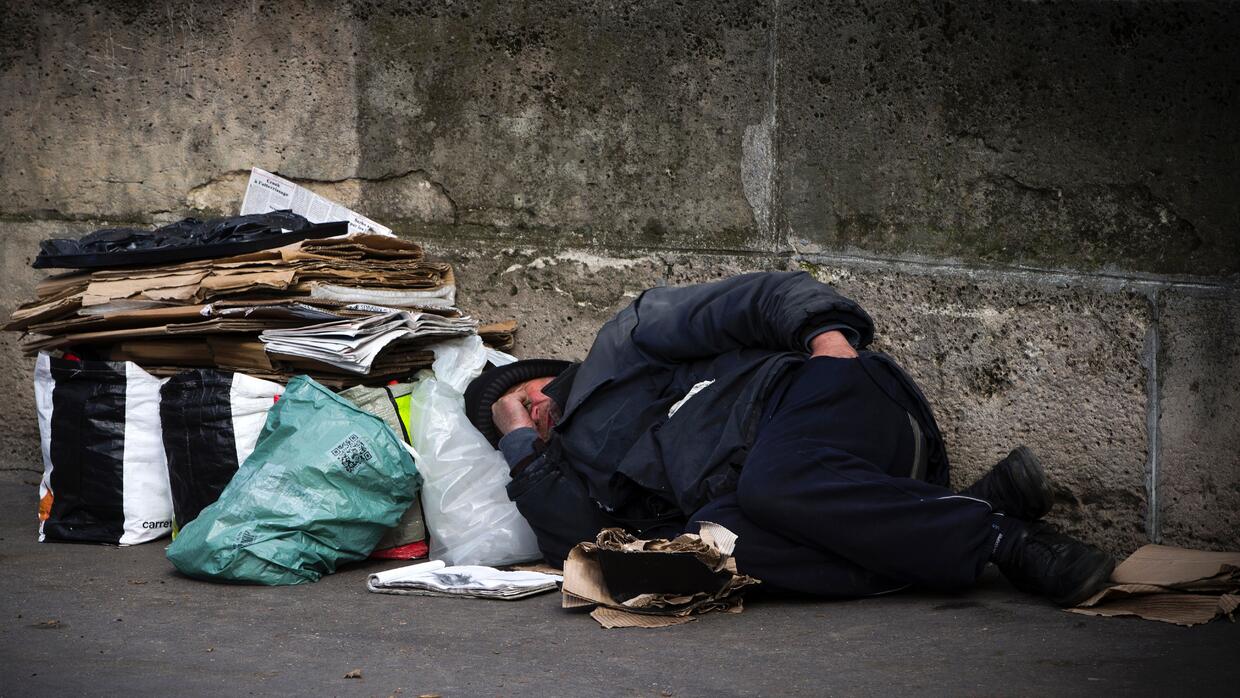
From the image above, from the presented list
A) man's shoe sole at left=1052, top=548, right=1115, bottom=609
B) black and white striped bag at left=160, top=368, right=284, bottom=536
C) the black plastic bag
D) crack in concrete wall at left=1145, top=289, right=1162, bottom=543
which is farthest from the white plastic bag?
crack in concrete wall at left=1145, top=289, right=1162, bottom=543

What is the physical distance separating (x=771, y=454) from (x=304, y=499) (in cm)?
135

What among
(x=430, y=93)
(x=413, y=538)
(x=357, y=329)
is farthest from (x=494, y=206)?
(x=413, y=538)

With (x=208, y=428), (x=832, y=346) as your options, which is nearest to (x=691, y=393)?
(x=832, y=346)

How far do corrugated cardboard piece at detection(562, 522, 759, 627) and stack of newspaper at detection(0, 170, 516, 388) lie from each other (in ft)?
3.77

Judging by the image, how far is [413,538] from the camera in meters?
3.77

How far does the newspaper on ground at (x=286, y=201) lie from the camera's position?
4367 millimetres

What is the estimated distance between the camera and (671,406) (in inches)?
139

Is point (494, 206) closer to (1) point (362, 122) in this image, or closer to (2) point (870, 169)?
(1) point (362, 122)

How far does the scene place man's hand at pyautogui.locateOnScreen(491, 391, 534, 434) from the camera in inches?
147

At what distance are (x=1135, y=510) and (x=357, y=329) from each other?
8.06ft

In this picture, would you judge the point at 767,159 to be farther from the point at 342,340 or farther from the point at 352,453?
the point at 352,453

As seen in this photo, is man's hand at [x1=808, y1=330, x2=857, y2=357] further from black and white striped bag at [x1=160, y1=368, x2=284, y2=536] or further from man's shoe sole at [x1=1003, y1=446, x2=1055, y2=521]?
black and white striped bag at [x1=160, y1=368, x2=284, y2=536]

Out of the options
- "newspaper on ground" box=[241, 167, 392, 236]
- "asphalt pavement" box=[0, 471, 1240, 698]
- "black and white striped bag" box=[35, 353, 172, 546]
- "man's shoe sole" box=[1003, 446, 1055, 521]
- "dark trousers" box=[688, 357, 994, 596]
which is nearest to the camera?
"asphalt pavement" box=[0, 471, 1240, 698]

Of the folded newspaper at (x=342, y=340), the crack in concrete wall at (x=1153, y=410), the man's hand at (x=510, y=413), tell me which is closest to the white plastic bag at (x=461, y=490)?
the man's hand at (x=510, y=413)
